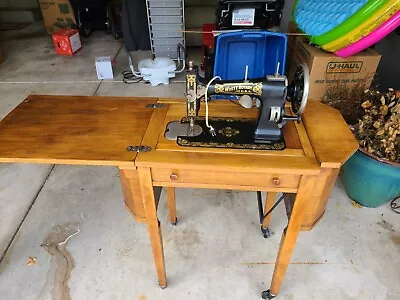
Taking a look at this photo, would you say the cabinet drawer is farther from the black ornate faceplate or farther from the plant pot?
the plant pot

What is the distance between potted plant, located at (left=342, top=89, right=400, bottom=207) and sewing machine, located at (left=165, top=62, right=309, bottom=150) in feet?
2.81

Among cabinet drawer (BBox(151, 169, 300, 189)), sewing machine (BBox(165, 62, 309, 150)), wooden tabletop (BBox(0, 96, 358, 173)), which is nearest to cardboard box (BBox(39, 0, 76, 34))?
wooden tabletop (BBox(0, 96, 358, 173))

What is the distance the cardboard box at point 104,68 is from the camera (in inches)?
140

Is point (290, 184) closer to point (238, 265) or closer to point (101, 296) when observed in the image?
point (238, 265)

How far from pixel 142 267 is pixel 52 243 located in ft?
1.78

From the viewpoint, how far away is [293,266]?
162cm

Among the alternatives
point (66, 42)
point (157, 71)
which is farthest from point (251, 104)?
point (66, 42)

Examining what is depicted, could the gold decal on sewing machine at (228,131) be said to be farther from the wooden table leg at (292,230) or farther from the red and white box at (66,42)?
the red and white box at (66,42)

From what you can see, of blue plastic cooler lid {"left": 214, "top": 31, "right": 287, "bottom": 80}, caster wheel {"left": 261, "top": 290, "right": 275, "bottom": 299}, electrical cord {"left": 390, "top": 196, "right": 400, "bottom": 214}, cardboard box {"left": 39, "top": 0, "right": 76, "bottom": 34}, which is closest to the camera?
caster wheel {"left": 261, "top": 290, "right": 275, "bottom": 299}

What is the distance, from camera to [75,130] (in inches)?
46.6

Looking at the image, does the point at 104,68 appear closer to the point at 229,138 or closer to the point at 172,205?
the point at 172,205

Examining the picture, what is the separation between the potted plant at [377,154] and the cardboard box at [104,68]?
2725 millimetres

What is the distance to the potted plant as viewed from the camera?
1.69 meters

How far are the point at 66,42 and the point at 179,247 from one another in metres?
3.66
